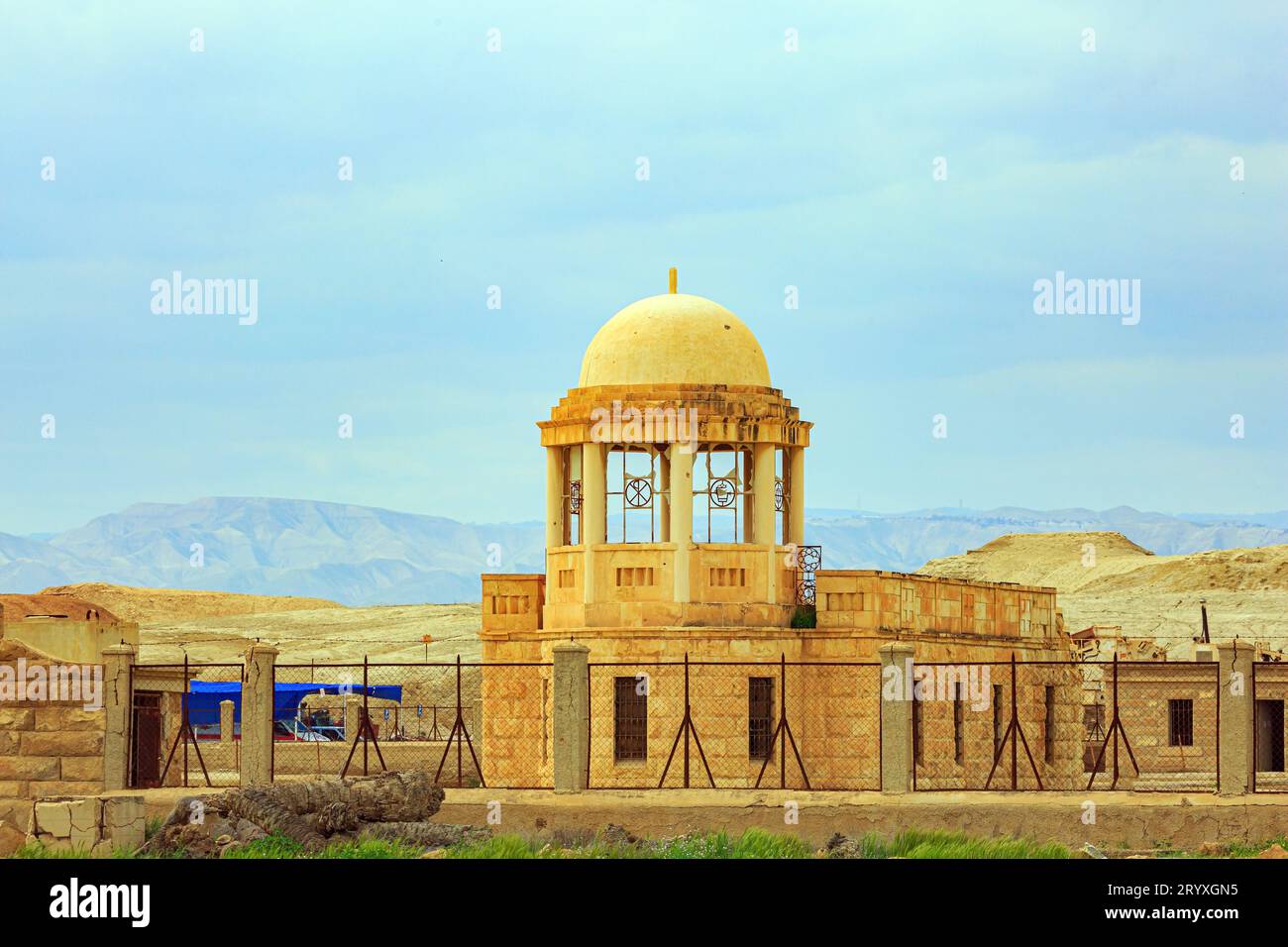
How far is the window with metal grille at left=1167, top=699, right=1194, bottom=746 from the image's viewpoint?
54.9 m

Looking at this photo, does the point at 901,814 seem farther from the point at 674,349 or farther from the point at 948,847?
the point at 674,349

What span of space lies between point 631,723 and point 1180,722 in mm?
20039

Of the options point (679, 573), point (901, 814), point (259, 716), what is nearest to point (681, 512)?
point (679, 573)

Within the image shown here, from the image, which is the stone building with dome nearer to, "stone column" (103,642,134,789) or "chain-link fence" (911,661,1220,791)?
"chain-link fence" (911,661,1220,791)

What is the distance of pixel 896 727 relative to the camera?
31594 mm

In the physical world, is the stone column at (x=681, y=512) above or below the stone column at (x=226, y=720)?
above

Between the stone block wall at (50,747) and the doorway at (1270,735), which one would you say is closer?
the stone block wall at (50,747)

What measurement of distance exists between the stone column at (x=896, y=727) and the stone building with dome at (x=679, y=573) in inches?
346

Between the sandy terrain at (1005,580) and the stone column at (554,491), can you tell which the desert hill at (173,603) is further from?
the stone column at (554,491)

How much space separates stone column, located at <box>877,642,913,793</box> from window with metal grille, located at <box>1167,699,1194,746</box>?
2507 centimetres

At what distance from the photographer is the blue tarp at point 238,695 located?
63.9 metres

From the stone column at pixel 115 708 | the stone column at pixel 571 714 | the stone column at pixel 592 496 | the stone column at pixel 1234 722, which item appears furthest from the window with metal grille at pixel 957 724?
the stone column at pixel 115 708
